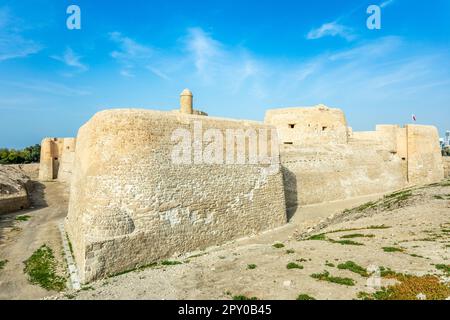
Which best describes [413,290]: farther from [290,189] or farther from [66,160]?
[66,160]

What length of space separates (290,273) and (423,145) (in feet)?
93.6

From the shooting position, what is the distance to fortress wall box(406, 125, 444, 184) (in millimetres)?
30391

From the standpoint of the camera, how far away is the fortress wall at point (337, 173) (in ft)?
77.8

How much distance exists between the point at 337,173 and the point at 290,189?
5.74m

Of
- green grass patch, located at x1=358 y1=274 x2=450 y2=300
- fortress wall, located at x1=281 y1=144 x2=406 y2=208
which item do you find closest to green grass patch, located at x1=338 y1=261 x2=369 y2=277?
green grass patch, located at x1=358 y1=274 x2=450 y2=300

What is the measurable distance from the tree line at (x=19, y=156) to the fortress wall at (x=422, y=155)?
5882 cm

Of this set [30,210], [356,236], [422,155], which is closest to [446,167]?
[422,155]

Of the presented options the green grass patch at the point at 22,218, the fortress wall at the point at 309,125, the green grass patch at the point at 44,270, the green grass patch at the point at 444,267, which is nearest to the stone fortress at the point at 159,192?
the green grass patch at the point at 44,270

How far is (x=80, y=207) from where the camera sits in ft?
46.6

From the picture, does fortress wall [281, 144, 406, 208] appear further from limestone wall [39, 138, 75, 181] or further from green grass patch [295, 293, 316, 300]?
limestone wall [39, 138, 75, 181]

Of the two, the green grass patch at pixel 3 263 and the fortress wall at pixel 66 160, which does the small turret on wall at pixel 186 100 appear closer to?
A: the green grass patch at pixel 3 263

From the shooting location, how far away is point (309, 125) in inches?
1094
